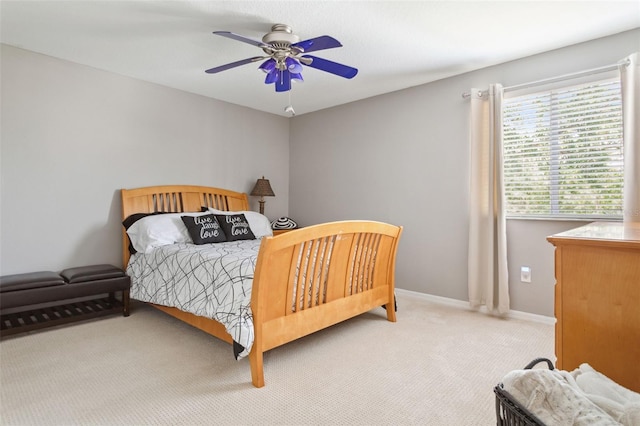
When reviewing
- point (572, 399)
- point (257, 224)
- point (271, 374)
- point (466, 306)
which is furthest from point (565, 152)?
point (257, 224)

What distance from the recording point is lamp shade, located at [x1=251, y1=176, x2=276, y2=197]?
464 centimetres

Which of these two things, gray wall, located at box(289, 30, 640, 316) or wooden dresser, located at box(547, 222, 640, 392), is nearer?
wooden dresser, located at box(547, 222, 640, 392)

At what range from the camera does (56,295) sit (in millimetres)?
2809

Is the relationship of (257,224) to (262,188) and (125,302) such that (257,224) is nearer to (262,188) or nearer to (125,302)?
(262,188)

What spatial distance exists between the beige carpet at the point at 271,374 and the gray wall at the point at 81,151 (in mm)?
843

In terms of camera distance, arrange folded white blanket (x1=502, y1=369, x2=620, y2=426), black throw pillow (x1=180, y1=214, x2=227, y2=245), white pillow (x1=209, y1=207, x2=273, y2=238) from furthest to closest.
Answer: white pillow (x1=209, y1=207, x2=273, y2=238), black throw pillow (x1=180, y1=214, x2=227, y2=245), folded white blanket (x1=502, y1=369, x2=620, y2=426)

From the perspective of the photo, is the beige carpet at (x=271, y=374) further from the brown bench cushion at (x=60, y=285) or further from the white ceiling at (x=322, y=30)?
the white ceiling at (x=322, y=30)

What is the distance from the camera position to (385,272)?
3148 mm

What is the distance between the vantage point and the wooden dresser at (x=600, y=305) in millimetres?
1254

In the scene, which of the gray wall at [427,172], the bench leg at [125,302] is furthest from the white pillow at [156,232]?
the gray wall at [427,172]

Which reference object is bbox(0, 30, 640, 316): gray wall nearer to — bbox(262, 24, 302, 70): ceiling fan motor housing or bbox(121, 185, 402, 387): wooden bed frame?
bbox(121, 185, 402, 387): wooden bed frame

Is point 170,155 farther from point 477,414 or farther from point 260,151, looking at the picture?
point 477,414

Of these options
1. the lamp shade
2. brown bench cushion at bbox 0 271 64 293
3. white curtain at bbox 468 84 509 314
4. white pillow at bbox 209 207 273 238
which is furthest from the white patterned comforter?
white curtain at bbox 468 84 509 314

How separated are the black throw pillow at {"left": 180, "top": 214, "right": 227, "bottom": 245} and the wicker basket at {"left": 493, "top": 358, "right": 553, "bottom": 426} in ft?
9.46
